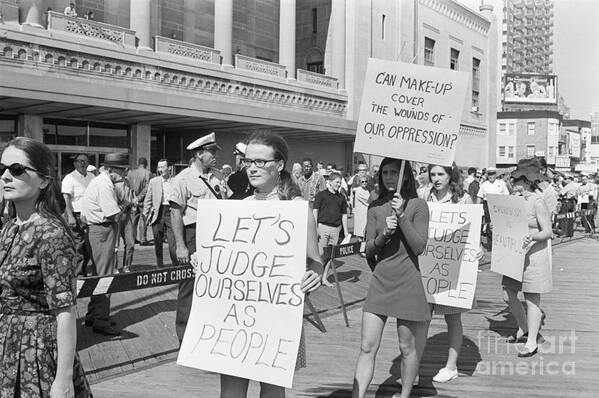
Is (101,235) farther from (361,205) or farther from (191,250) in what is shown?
(361,205)

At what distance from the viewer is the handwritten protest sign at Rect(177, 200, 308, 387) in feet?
11.2

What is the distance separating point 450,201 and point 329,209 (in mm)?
4750

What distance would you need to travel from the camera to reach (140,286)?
20.1 ft

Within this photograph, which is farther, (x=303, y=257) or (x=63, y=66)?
(x=63, y=66)

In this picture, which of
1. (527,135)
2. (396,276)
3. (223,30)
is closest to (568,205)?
(223,30)

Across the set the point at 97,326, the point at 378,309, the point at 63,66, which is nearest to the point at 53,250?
the point at 378,309

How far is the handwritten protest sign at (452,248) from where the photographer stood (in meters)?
6.07

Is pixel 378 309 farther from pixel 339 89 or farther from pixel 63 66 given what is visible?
pixel 339 89

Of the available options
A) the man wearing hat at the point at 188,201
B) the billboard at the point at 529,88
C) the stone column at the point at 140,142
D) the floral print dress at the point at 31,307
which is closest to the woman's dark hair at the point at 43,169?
the floral print dress at the point at 31,307

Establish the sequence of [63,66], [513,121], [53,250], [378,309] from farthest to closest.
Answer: [513,121] < [63,66] < [378,309] < [53,250]

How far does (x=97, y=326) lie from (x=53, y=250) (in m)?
4.77

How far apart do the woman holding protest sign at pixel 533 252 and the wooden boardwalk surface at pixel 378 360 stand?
343 millimetres

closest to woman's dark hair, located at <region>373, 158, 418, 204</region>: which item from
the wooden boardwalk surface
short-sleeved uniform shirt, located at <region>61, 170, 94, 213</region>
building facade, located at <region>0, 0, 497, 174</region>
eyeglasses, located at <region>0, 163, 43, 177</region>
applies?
the wooden boardwalk surface

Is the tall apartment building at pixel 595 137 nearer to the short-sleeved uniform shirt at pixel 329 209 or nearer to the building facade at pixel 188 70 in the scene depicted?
the building facade at pixel 188 70
